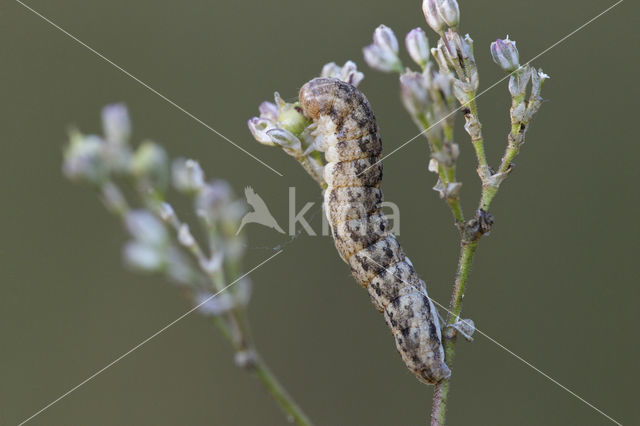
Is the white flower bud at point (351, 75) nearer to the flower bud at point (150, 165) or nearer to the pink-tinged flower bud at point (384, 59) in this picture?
the pink-tinged flower bud at point (384, 59)

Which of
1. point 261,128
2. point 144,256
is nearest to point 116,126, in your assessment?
point 144,256

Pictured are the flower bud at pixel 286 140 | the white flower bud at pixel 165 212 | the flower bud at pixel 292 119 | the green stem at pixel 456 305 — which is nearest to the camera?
the white flower bud at pixel 165 212

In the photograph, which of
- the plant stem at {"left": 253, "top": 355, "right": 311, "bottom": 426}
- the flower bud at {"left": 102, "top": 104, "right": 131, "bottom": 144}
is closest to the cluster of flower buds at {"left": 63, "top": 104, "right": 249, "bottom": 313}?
the flower bud at {"left": 102, "top": 104, "right": 131, "bottom": 144}

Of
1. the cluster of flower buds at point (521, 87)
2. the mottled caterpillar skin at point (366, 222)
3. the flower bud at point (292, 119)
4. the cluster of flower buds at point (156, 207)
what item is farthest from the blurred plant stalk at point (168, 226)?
the cluster of flower buds at point (521, 87)

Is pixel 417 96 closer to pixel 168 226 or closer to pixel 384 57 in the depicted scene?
pixel 384 57

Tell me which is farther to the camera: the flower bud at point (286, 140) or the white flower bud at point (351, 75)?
the white flower bud at point (351, 75)

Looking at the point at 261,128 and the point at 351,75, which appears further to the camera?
the point at 351,75
